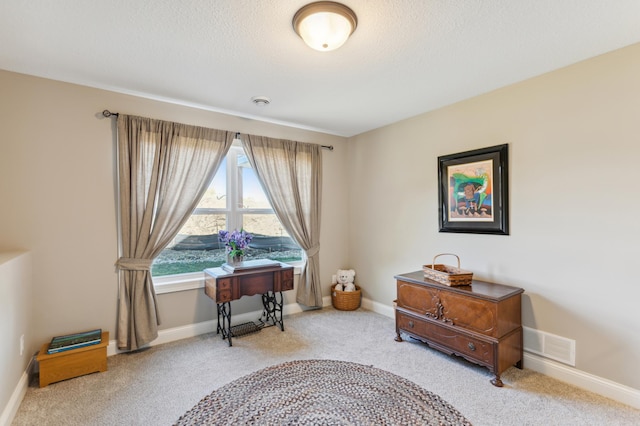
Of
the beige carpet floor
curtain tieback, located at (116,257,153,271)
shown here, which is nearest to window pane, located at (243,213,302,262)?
the beige carpet floor

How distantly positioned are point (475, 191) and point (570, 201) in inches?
28.2

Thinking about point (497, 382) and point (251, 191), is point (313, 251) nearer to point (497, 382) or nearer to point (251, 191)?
point (251, 191)

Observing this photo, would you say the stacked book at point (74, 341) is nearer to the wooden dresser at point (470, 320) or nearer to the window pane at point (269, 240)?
the window pane at point (269, 240)

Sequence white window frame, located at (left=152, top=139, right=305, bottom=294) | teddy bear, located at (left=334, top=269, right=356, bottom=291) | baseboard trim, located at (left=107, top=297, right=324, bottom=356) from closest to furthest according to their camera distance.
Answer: baseboard trim, located at (left=107, top=297, right=324, bottom=356)
white window frame, located at (left=152, top=139, right=305, bottom=294)
teddy bear, located at (left=334, top=269, right=356, bottom=291)

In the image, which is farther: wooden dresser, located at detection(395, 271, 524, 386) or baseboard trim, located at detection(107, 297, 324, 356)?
baseboard trim, located at detection(107, 297, 324, 356)

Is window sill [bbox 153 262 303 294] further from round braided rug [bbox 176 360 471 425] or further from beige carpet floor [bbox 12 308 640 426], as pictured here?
round braided rug [bbox 176 360 471 425]

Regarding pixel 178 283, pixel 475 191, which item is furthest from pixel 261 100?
pixel 475 191

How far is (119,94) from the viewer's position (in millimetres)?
2754

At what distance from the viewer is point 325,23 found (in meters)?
1.68

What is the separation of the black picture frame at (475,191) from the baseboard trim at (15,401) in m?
3.61

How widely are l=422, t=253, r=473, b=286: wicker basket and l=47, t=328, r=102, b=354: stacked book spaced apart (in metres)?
2.95

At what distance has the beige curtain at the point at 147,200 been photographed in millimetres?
2732

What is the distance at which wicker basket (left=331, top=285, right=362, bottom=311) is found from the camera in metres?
3.96

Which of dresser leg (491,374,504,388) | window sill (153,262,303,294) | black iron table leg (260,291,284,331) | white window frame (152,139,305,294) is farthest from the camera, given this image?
black iron table leg (260,291,284,331)
